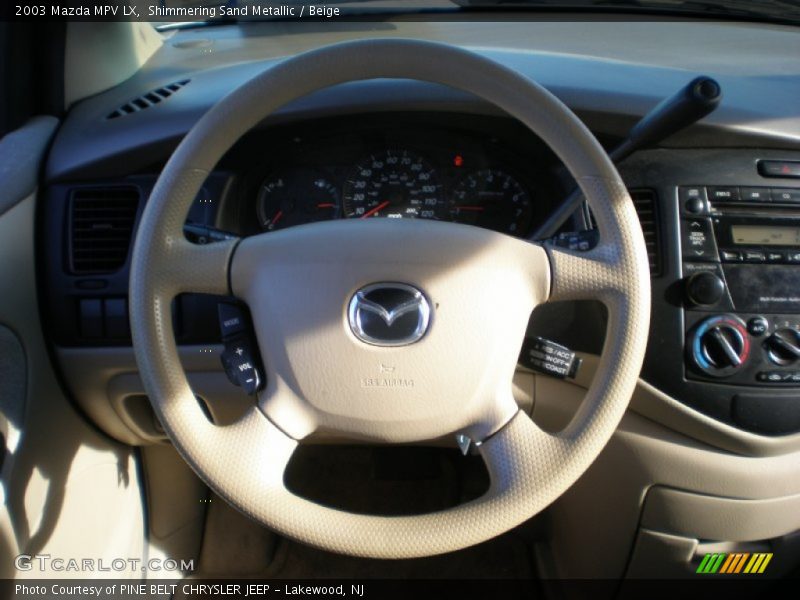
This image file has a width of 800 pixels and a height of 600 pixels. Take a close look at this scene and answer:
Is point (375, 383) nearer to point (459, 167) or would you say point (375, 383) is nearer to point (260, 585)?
point (459, 167)

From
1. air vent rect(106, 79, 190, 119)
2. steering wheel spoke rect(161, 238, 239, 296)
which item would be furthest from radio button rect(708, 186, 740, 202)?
air vent rect(106, 79, 190, 119)

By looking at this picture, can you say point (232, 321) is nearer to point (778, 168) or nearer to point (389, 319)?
point (389, 319)

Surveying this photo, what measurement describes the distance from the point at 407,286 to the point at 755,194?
771 millimetres

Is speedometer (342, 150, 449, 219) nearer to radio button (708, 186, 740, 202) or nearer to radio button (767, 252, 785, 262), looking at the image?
radio button (708, 186, 740, 202)

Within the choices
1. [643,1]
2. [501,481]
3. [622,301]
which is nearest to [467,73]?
[622,301]

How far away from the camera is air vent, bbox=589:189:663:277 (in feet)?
4.63

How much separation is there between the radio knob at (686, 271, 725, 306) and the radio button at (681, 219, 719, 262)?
0.13 ft

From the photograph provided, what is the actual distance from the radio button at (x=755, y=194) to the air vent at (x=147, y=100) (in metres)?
1.20

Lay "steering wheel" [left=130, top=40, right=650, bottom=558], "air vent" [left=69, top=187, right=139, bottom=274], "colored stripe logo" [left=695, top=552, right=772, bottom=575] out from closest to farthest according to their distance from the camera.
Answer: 1. "steering wheel" [left=130, top=40, right=650, bottom=558]
2. "air vent" [left=69, top=187, right=139, bottom=274]
3. "colored stripe logo" [left=695, top=552, right=772, bottom=575]

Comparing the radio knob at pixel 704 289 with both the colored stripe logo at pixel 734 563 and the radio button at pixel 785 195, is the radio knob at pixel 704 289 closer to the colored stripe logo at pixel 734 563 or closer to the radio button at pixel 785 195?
the radio button at pixel 785 195

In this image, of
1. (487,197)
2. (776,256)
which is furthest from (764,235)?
(487,197)

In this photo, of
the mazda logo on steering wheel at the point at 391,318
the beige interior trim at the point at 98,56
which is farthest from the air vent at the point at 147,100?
the mazda logo on steering wheel at the point at 391,318

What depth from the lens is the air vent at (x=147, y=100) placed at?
5.12 ft

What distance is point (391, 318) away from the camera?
1.09 meters
